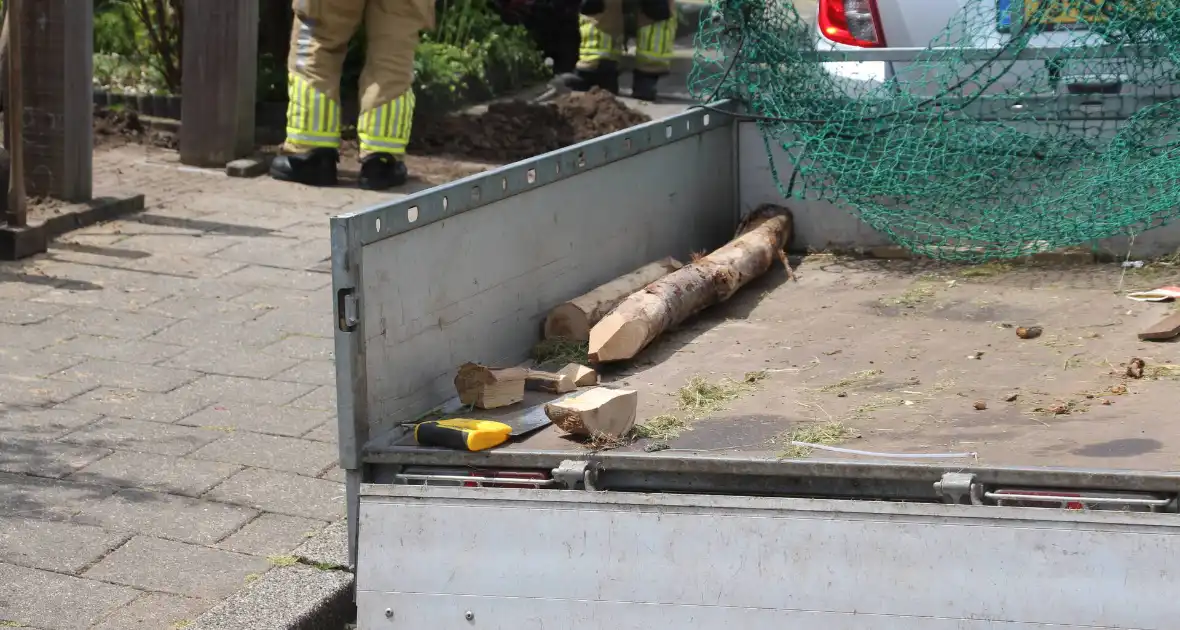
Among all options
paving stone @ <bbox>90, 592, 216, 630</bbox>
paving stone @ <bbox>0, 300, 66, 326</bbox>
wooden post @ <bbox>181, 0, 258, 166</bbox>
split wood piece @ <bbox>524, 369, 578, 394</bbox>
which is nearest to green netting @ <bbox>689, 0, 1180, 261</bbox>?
split wood piece @ <bbox>524, 369, 578, 394</bbox>

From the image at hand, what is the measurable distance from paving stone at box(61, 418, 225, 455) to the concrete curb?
1107mm

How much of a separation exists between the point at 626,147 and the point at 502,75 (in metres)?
7.46

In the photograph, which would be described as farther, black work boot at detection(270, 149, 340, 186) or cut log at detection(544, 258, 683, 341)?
black work boot at detection(270, 149, 340, 186)

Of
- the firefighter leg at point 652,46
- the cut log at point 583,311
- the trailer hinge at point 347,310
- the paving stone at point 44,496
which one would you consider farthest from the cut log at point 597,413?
the firefighter leg at point 652,46

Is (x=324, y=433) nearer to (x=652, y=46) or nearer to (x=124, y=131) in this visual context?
(x=124, y=131)

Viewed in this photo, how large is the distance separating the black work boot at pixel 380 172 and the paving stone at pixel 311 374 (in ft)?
10.5

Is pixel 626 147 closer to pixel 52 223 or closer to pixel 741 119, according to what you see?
pixel 741 119

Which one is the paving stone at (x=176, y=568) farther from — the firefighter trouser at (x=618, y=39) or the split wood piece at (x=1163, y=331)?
the firefighter trouser at (x=618, y=39)

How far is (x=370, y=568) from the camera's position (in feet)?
10.3

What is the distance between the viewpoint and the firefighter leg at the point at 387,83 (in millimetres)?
8992

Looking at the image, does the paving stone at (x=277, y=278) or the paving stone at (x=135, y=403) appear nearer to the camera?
the paving stone at (x=135, y=403)

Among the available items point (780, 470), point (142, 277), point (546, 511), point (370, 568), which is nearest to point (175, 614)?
point (370, 568)

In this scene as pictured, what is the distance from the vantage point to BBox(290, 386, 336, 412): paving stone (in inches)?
219

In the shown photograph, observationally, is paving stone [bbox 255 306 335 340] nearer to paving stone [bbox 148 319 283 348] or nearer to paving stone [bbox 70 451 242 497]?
paving stone [bbox 148 319 283 348]
